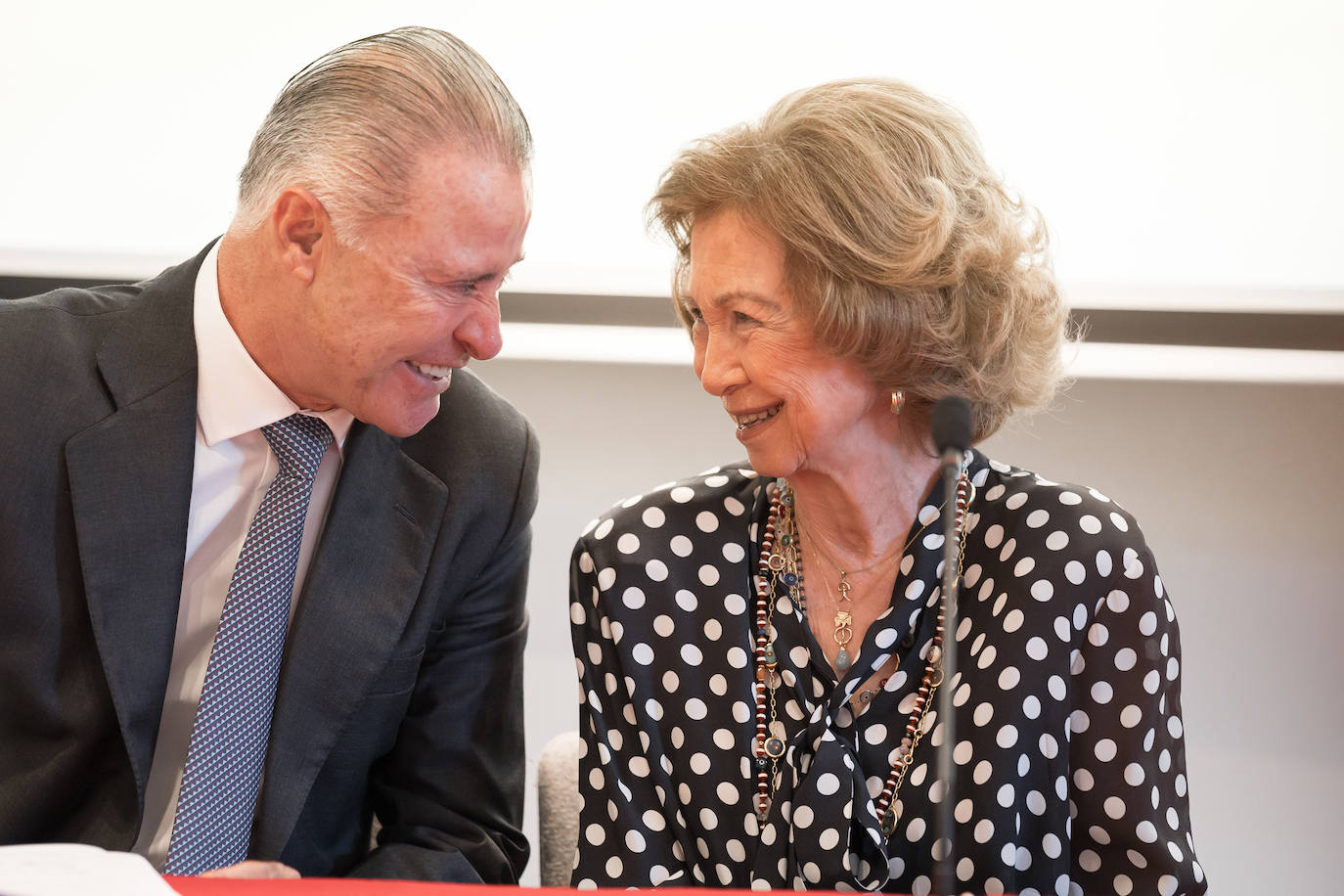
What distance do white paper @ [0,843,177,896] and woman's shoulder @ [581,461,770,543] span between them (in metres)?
0.69

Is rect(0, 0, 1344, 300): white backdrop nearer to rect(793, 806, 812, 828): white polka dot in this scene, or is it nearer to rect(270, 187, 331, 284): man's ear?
rect(270, 187, 331, 284): man's ear

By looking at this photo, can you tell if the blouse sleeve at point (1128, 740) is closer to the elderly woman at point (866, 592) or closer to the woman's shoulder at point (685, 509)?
the elderly woman at point (866, 592)

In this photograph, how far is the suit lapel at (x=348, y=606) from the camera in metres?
1.50

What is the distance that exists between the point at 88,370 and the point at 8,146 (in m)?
1.08

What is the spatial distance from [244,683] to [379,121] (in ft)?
2.10

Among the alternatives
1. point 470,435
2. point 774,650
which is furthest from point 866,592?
point 470,435

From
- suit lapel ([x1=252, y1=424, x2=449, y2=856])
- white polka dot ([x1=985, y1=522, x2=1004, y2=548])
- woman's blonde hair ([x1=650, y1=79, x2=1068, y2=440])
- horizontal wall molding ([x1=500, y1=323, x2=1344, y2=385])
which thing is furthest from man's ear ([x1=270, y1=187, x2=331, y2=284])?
white polka dot ([x1=985, y1=522, x2=1004, y2=548])

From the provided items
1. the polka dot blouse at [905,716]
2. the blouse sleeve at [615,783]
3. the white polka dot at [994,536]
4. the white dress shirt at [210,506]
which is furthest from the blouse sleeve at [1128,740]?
the white dress shirt at [210,506]

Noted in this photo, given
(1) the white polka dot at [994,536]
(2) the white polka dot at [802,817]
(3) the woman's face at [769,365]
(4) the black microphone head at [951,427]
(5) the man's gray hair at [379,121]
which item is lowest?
(2) the white polka dot at [802,817]

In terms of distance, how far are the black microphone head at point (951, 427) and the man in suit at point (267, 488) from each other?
2.27ft

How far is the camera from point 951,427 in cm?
93

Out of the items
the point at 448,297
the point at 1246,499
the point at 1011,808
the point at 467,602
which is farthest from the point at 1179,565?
the point at 448,297

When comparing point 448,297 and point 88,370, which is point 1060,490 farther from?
point 88,370

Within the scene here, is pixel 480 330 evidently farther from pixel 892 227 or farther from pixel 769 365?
pixel 892 227
